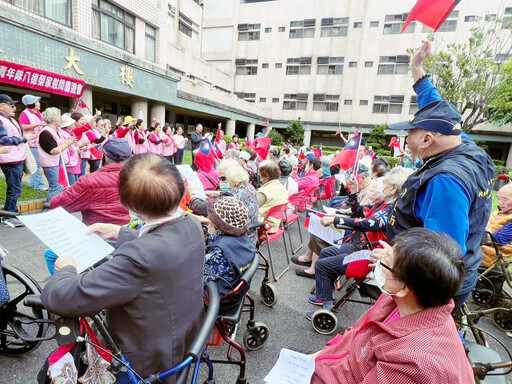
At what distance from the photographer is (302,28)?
3041 centimetres

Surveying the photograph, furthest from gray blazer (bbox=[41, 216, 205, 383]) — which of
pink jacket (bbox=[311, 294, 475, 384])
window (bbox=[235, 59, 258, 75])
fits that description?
window (bbox=[235, 59, 258, 75])

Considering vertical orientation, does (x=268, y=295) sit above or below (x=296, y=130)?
below

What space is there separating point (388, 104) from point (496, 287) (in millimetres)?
28803

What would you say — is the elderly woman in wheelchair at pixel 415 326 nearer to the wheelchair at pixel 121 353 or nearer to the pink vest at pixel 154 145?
the wheelchair at pixel 121 353

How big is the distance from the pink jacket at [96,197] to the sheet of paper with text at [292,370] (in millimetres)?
1768

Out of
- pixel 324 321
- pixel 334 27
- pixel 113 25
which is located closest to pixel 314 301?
pixel 324 321

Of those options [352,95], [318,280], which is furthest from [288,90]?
[318,280]

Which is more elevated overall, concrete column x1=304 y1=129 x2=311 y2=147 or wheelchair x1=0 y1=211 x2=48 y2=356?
concrete column x1=304 y1=129 x2=311 y2=147

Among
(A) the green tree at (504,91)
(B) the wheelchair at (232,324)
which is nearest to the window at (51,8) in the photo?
(B) the wheelchair at (232,324)

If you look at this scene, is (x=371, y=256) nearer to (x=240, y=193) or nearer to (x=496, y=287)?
(x=240, y=193)

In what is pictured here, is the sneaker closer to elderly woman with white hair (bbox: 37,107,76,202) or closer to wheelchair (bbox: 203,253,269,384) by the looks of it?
wheelchair (bbox: 203,253,269,384)

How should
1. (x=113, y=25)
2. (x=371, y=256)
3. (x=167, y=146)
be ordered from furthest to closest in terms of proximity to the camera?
(x=113, y=25)
(x=167, y=146)
(x=371, y=256)

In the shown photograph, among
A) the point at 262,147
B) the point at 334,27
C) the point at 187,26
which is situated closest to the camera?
the point at 262,147

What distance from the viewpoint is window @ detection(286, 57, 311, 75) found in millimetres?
30734
